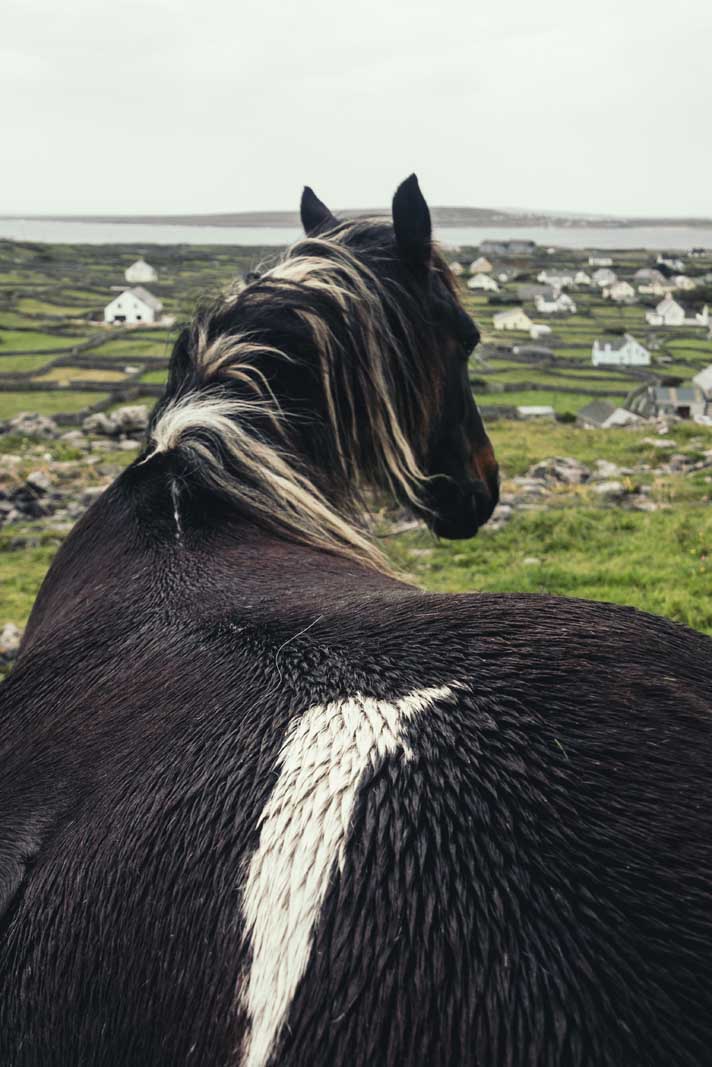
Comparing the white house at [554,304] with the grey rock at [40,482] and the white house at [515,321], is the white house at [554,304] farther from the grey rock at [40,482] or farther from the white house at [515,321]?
the grey rock at [40,482]

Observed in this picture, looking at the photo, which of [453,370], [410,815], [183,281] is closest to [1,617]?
[453,370]

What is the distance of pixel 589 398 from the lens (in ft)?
145

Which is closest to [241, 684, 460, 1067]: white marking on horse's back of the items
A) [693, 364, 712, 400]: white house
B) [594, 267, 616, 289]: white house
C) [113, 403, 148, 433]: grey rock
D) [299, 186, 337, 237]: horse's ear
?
[299, 186, 337, 237]: horse's ear

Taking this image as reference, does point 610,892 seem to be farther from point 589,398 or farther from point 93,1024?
point 589,398

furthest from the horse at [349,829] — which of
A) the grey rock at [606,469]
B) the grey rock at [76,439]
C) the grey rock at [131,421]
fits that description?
the grey rock at [131,421]

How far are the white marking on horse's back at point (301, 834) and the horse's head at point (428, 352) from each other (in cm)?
209

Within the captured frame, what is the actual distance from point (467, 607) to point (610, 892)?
588 mm

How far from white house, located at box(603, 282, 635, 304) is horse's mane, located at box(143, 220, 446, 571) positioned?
103 m

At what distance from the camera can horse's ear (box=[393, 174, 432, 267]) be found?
3.09m

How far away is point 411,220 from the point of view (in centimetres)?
311

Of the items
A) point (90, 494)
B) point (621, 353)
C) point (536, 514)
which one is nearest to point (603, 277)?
point (621, 353)

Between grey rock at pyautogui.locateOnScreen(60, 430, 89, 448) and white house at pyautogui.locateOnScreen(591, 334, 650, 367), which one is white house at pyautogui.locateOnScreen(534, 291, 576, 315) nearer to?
white house at pyautogui.locateOnScreen(591, 334, 650, 367)

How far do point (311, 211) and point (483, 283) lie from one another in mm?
117236

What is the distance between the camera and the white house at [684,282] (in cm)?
10730
